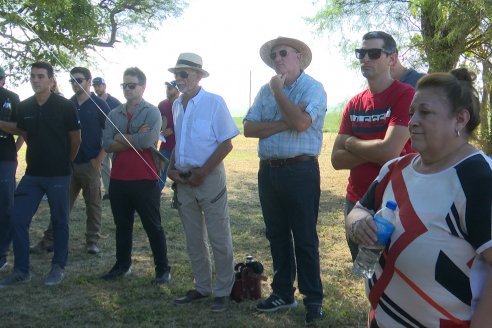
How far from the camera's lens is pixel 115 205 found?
18.8ft

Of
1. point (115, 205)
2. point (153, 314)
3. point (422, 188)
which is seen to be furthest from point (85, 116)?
point (422, 188)

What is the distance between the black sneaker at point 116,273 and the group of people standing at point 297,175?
0.01m

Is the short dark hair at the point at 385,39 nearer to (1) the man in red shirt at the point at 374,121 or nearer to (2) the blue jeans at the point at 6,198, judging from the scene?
(1) the man in red shirt at the point at 374,121

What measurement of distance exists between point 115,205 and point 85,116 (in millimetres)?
1658

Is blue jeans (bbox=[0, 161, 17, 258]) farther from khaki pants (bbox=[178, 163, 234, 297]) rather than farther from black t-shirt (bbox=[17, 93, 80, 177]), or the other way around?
khaki pants (bbox=[178, 163, 234, 297])

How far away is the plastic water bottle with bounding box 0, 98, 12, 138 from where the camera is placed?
243 inches

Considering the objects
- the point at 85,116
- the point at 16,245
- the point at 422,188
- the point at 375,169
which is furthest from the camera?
the point at 85,116

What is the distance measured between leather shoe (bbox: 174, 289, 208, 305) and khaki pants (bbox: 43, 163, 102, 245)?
2.23 m

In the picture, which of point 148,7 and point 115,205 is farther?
point 148,7

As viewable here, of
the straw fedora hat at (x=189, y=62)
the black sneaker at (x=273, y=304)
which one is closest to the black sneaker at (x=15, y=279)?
the black sneaker at (x=273, y=304)

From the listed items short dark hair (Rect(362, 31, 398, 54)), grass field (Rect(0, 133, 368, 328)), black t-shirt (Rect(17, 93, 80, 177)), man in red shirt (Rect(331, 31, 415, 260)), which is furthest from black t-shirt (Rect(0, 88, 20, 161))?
short dark hair (Rect(362, 31, 398, 54))

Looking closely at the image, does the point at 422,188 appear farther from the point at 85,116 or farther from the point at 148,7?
the point at 148,7

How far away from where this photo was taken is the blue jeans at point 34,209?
18.5 feet

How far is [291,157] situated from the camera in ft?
14.8
